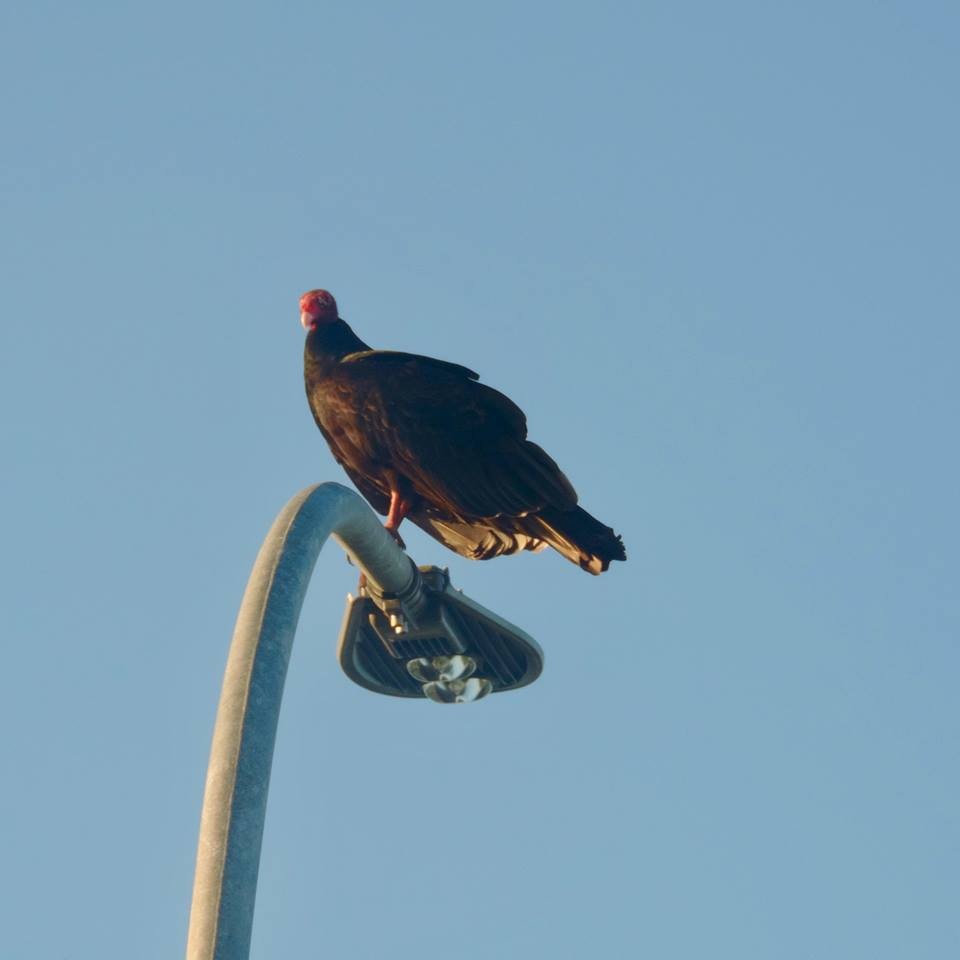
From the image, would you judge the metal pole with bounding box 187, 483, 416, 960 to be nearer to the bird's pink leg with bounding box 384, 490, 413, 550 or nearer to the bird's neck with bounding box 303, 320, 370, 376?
the bird's pink leg with bounding box 384, 490, 413, 550

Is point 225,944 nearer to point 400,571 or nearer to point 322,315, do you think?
point 400,571

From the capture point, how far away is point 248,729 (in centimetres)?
392

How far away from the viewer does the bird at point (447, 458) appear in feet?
23.2

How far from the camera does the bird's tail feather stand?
6.92 m

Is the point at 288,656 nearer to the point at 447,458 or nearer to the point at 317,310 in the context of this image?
the point at 447,458

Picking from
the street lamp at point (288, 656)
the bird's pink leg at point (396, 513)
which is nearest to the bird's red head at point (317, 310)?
the bird's pink leg at point (396, 513)

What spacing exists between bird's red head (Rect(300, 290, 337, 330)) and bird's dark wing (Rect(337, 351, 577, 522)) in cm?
48

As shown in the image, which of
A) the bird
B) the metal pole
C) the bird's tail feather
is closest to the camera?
the metal pole

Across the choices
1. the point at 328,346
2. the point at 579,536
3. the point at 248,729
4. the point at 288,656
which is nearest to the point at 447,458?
the point at 579,536

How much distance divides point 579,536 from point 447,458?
2.34 feet

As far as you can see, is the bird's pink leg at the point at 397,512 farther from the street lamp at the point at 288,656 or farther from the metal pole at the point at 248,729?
the metal pole at the point at 248,729

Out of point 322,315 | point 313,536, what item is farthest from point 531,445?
point 313,536

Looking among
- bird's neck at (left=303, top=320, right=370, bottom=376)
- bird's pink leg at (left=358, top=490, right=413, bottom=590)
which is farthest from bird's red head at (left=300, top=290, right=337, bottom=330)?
bird's pink leg at (left=358, top=490, right=413, bottom=590)

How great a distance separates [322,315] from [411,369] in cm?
78
